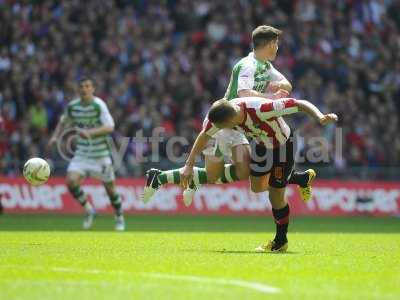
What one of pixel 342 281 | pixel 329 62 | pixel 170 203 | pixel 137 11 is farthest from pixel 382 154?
pixel 342 281

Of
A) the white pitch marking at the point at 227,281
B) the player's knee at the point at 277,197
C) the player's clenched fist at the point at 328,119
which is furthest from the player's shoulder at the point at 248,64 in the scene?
the white pitch marking at the point at 227,281

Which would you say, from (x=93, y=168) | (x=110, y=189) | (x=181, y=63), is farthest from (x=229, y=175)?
(x=181, y=63)

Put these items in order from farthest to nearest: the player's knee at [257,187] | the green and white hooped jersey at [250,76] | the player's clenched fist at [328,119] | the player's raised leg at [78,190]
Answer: the player's raised leg at [78,190] → the green and white hooped jersey at [250,76] → the player's knee at [257,187] → the player's clenched fist at [328,119]

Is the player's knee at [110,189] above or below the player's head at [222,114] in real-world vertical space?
below

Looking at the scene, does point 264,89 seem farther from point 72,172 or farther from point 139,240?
point 72,172

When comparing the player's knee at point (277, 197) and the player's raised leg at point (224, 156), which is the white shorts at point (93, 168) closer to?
the player's raised leg at point (224, 156)

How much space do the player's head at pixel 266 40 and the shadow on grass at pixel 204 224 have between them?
18.1ft

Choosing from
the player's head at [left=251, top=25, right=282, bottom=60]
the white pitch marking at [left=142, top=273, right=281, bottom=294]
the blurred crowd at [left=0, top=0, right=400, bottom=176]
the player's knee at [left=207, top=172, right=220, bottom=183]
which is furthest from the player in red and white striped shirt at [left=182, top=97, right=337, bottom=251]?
the blurred crowd at [left=0, top=0, right=400, bottom=176]

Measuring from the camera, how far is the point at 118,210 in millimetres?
17281

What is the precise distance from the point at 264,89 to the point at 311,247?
2118 millimetres

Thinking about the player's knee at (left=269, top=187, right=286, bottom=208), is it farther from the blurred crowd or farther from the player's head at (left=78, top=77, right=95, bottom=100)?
the blurred crowd

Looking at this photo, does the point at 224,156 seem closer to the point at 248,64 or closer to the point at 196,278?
the point at 248,64

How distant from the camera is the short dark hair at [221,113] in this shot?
34.8ft

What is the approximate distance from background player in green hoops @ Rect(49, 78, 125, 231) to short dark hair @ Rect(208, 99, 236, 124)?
667 centimetres
